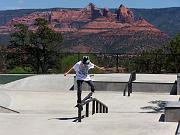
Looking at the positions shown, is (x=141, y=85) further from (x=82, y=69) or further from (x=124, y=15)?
(x=124, y=15)

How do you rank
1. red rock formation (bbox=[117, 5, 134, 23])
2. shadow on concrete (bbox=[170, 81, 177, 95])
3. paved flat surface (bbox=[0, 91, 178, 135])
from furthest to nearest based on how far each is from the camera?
red rock formation (bbox=[117, 5, 134, 23]) < shadow on concrete (bbox=[170, 81, 177, 95]) < paved flat surface (bbox=[0, 91, 178, 135])

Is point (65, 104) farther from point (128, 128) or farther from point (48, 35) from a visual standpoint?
point (48, 35)

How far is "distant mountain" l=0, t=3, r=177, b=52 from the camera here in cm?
8925

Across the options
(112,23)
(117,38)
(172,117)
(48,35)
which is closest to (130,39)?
(117,38)

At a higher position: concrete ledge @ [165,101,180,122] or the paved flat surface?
concrete ledge @ [165,101,180,122]

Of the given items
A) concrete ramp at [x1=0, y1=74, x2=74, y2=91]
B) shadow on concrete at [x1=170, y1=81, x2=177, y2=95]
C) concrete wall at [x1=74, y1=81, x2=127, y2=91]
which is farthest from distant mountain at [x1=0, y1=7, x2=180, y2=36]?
shadow on concrete at [x1=170, y1=81, x2=177, y2=95]

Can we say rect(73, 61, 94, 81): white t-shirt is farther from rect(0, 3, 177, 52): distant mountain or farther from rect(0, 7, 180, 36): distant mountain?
rect(0, 7, 180, 36): distant mountain

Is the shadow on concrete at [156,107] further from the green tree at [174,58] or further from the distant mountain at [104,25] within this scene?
the distant mountain at [104,25]

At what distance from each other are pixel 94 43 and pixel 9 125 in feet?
274

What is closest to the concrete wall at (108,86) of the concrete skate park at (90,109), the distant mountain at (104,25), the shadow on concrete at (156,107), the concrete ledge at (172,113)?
the concrete skate park at (90,109)

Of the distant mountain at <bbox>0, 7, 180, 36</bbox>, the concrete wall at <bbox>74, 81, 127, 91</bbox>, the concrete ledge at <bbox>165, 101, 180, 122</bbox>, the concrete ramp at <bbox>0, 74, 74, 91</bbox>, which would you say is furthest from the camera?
the distant mountain at <bbox>0, 7, 180, 36</bbox>

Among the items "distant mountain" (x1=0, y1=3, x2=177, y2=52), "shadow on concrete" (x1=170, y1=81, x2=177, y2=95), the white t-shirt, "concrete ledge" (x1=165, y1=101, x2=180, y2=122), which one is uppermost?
"distant mountain" (x1=0, y1=3, x2=177, y2=52)

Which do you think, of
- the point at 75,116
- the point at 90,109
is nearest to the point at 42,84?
the point at 90,109

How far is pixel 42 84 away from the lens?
Answer: 2012cm
